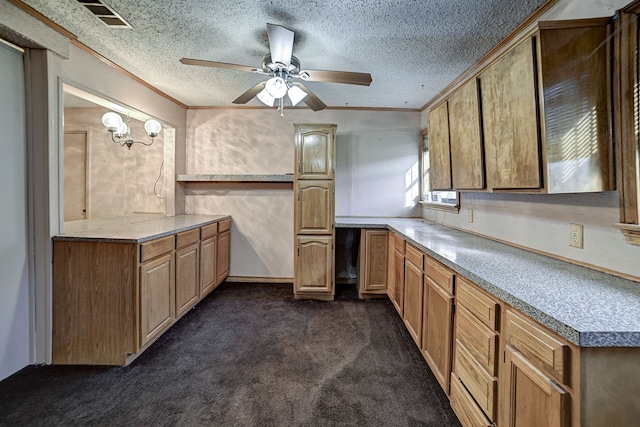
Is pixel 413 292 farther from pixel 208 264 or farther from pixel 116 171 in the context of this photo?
pixel 116 171

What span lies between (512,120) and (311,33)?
4.67 feet

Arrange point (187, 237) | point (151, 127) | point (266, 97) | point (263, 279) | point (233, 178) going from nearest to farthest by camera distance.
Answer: point (266, 97) → point (187, 237) → point (151, 127) → point (233, 178) → point (263, 279)

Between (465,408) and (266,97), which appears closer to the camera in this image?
(465,408)

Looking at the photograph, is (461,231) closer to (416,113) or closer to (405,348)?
(405,348)

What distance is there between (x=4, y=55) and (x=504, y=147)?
125 inches

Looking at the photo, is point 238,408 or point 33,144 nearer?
point 238,408

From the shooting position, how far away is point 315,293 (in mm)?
3408

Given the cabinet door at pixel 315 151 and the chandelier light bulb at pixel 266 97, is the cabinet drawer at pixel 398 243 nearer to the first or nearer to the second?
the cabinet door at pixel 315 151

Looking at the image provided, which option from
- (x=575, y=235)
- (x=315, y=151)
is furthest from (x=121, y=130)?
(x=575, y=235)

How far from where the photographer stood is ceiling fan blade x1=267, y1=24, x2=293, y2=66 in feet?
5.82

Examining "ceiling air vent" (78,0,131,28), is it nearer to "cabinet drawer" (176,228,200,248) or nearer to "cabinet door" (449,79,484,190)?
"cabinet drawer" (176,228,200,248)

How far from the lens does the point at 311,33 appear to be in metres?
2.07

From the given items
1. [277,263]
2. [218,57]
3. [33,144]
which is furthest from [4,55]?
[277,263]

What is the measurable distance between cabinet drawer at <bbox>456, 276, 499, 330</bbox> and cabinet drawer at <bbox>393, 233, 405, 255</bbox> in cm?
111
